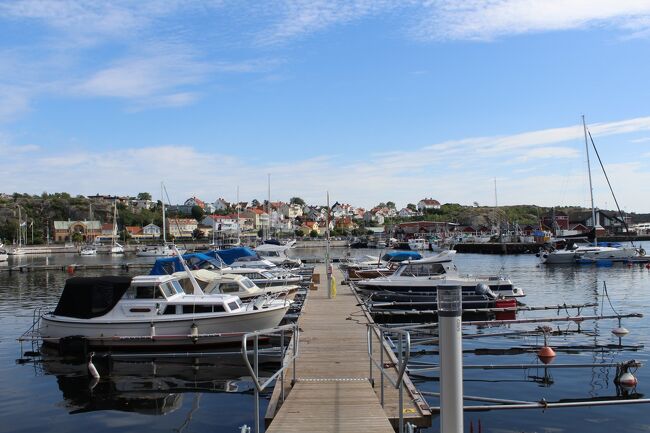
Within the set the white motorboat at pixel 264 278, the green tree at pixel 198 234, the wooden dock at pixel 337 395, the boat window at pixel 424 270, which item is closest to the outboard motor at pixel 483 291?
the boat window at pixel 424 270

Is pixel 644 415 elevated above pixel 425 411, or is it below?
below

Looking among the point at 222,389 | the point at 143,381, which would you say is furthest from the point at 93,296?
the point at 222,389

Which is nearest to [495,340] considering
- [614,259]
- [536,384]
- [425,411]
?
[536,384]

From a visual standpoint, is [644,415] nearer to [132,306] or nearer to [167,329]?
[167,329]

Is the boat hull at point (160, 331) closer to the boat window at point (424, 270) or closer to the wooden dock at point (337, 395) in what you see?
the wooden dock at point (337, 395)

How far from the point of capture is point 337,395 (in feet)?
38.0

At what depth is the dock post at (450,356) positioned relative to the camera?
7.19 metres

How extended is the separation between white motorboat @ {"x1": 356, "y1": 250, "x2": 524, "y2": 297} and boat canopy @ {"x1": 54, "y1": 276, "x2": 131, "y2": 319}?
1462cm

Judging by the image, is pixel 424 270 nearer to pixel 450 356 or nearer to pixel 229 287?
pixel 229 287

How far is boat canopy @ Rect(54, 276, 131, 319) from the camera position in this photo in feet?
68.5

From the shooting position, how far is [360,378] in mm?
12844

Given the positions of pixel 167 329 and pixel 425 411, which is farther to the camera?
pixel 167 329

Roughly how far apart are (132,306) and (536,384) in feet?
42.8

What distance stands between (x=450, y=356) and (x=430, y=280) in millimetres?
24919
